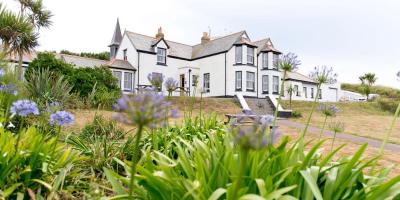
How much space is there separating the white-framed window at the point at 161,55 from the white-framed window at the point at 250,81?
26.7ft

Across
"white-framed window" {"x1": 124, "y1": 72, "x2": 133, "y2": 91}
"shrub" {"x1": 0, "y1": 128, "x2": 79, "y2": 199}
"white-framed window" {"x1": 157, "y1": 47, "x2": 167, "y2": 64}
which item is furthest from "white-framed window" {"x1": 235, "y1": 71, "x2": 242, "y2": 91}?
"shrub" {"x1": 0, "y1": 128, "x2": 79, "y2": 199}

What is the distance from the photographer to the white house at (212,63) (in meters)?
30.9

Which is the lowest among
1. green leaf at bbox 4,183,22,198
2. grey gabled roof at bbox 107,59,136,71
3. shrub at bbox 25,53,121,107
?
green leaf at bbox 4,183,22,198

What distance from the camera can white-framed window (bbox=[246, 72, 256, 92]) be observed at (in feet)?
104

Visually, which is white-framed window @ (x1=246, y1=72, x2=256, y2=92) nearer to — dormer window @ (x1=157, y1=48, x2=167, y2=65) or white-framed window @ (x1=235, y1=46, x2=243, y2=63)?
white-framed window @ (x1=235, y1=46, x2=243, y2=63)

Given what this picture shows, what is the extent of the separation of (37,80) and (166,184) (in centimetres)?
885

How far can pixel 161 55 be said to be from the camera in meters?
31.9

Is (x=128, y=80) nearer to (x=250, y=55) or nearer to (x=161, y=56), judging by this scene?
(x=161, y=56)

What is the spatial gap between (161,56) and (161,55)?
0.32ft

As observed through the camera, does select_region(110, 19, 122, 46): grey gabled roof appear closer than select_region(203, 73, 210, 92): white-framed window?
No

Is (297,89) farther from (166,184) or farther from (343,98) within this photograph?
(166,184)

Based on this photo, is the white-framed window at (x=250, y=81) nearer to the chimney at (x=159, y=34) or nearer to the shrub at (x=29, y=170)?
the chimney at (x=159, y=34)

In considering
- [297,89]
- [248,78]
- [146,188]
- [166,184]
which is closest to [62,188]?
[146,188]

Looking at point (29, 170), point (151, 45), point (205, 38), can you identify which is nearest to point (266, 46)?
point (205, 38)
